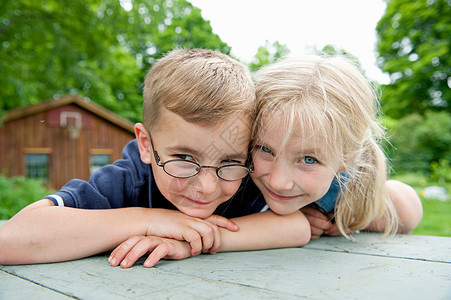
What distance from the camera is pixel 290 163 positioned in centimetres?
148

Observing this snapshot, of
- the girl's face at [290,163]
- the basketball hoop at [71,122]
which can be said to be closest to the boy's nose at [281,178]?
the girl's face at [290,163]

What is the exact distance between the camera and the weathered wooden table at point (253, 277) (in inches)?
36.1

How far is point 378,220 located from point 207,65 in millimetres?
1217

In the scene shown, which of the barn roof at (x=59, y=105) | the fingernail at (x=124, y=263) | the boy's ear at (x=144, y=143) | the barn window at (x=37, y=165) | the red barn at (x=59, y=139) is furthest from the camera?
the barn window at (x=37, y=165)

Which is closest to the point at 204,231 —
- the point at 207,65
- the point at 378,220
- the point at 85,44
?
the point at 207,65

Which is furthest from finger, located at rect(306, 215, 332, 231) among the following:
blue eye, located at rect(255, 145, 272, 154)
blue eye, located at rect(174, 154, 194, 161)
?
blue eye, located at rect(174, 154, 194, 161)

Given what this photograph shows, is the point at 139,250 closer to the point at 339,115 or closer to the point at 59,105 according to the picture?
the point at 339,115

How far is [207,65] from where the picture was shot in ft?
5.11

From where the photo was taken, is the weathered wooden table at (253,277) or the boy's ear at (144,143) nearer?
the weathered wooden table at (253,277)

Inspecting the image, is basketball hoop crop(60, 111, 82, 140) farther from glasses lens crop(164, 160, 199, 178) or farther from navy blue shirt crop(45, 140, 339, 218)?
glasses lens crop(164, 160, 199, 178)

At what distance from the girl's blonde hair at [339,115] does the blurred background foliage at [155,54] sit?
0.22 meters

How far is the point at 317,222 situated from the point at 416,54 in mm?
15710

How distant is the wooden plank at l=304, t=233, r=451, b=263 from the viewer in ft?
4.76

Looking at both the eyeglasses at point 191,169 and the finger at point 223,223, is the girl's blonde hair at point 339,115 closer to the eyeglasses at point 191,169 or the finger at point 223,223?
the eyeglasses at point 191,169
